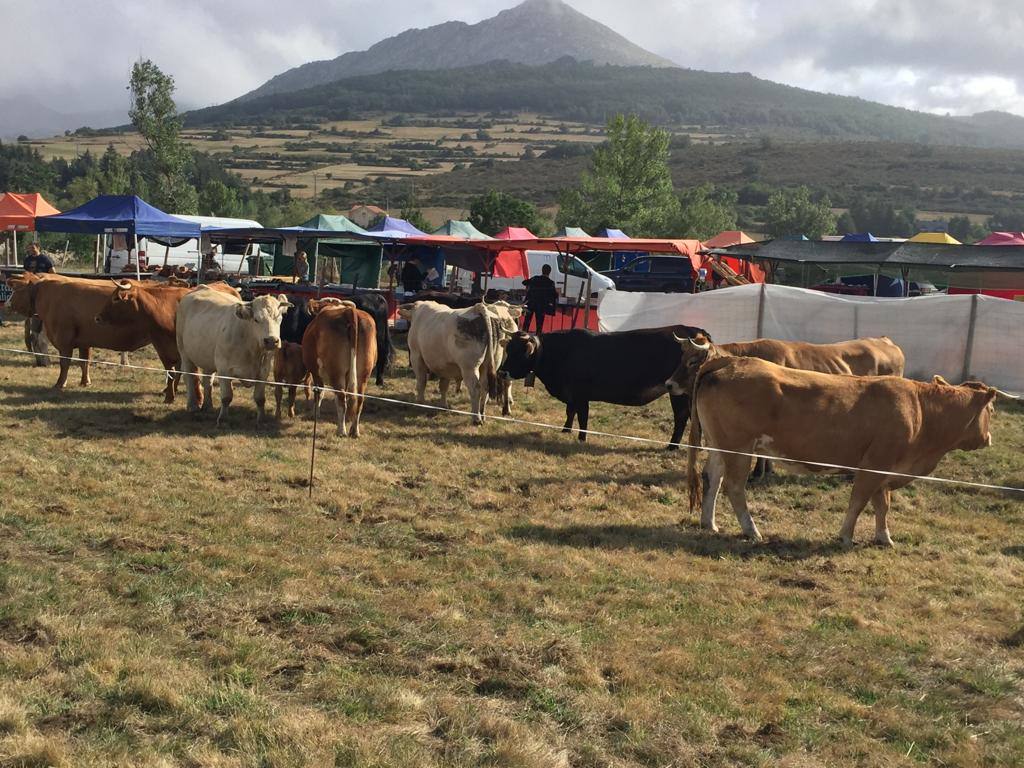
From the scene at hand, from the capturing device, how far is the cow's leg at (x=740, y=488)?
8203 mm

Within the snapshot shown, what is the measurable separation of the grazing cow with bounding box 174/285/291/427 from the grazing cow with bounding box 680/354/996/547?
17.4 ft

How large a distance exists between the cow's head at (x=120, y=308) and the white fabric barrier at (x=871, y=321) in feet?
28.7

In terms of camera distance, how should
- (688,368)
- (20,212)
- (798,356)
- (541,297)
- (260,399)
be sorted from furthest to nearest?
(20,212), (541,297), (260,399), (798,356), (688,368)

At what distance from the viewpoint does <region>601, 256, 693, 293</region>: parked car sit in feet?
88.4

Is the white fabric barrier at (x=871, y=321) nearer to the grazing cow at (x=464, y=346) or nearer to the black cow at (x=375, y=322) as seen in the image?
the black cow at (x=375, y=322)

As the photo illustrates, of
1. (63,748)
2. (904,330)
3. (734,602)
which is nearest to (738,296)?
(904,330)

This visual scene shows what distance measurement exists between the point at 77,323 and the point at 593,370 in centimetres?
735

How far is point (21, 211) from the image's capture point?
94.1 feet

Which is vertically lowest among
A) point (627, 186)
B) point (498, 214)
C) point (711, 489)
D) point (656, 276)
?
point (711, 489)

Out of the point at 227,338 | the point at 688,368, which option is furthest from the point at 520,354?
the point at 227,338

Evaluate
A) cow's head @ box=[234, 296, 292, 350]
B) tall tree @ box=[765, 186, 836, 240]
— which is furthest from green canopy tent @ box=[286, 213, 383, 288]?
tall tree @ box=[765, 186, 836, 240]

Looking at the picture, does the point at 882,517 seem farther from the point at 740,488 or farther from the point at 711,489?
the point at 711,489

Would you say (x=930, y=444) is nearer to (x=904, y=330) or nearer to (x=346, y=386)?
(x=346, y=386)

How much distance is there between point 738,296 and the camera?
696 inches
